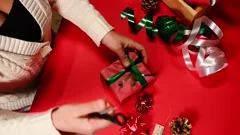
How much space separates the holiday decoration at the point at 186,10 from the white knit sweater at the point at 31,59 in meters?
0.19

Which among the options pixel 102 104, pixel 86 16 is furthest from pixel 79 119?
pixel 86 16

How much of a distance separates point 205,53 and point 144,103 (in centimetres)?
20

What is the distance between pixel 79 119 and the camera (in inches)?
21.8

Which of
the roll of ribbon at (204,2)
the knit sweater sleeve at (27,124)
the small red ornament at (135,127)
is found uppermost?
the roll of ribbon at (204,2)

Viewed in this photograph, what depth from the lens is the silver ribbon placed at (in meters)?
0.85

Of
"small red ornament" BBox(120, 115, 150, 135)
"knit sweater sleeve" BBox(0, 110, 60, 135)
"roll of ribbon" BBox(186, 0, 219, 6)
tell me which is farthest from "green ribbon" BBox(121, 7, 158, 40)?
"knit sweater sleeve" BBox(0, 110, 60, 135)

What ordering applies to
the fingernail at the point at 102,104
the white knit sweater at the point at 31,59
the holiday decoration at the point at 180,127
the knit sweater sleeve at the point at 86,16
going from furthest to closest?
the knit sweater sleeve at the point at 86,16
the holiday decoration at the point at 180,127
the white knit sweater at the point at 31,59
the fingernail at the point at 102,104

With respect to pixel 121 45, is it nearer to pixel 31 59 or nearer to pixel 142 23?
pixel 142 23

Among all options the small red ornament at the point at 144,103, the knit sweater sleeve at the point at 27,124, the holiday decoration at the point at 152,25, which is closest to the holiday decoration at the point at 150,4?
the holiday decoration at the point at 152,25

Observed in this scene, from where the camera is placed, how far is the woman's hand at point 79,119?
0.53m

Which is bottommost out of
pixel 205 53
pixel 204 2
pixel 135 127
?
pixel 135 127

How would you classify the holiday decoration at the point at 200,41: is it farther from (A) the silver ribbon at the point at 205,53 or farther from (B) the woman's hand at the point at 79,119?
(B) the woman's hand at the point at 79,119

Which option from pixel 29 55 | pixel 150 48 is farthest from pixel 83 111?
pixel 150 48

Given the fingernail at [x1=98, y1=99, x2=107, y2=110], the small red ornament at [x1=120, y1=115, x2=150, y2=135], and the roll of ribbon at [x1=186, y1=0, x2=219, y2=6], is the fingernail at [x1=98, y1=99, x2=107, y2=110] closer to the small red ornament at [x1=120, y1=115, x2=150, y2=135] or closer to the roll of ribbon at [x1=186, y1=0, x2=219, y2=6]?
the small red ornament at [x1=120, y1=115, x2=150, y2=135]
